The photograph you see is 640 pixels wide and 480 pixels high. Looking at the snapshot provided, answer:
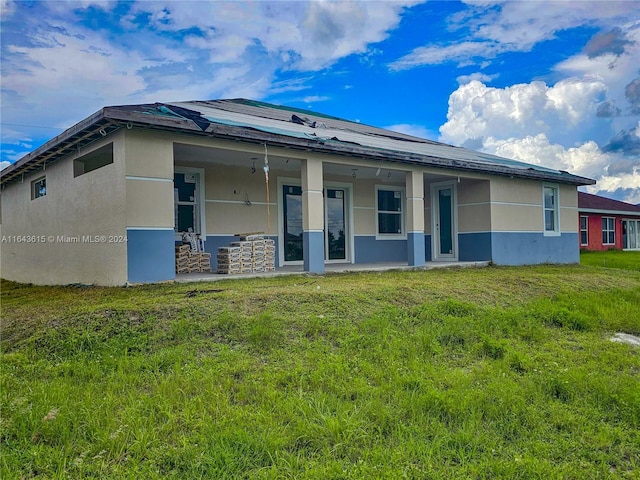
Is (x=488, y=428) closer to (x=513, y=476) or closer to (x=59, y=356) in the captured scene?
(x=513, y=476)

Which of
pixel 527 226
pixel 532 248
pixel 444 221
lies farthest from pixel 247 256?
pixel 532 248

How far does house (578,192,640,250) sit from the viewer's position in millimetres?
24406

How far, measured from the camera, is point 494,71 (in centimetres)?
1433

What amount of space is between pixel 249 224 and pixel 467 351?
7447mm

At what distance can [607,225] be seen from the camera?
26.1m

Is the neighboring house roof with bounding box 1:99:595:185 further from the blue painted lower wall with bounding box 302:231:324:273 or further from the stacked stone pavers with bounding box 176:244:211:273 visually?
the stacked stone pavers with bounding box 176:244:211:273

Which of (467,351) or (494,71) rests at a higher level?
(494,71)

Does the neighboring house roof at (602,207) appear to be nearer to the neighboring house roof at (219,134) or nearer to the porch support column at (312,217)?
the neighboring house roof at (219,134)

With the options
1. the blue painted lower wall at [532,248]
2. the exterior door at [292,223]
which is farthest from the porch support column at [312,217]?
the blue painted lower wall at [532,248]

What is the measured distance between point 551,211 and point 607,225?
14.5m

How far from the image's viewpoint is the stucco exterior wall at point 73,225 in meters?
7.54

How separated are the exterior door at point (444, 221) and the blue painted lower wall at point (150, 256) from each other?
9.12 metres

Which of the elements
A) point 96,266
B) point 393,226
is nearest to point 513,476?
point 96,266

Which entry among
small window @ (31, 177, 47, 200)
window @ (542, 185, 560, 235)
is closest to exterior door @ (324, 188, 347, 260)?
window @ (542, 185, 560, 235)
